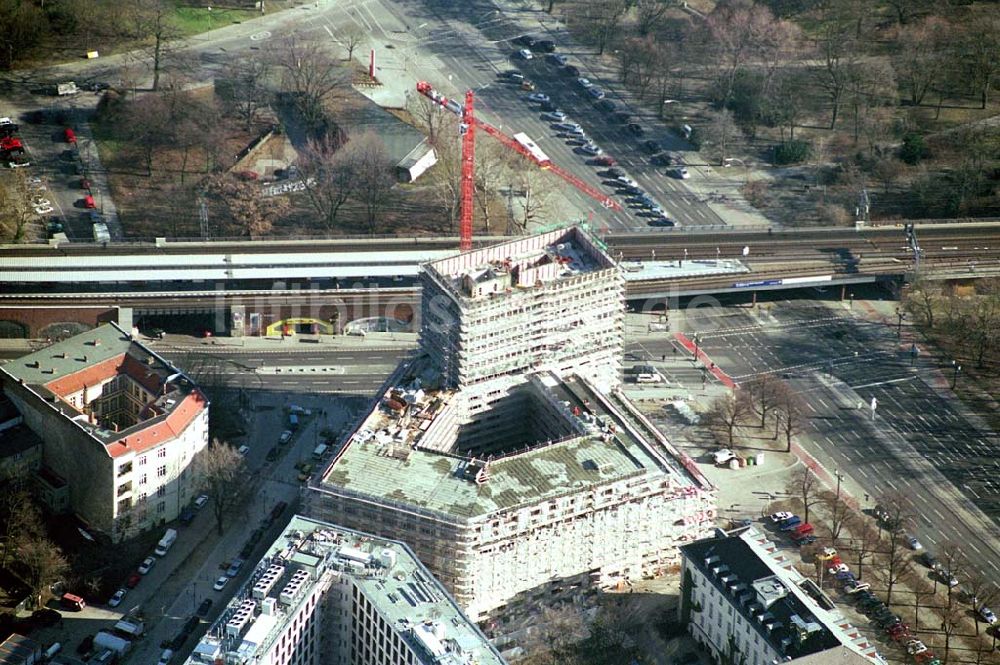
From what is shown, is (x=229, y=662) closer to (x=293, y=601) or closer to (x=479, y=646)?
(x=293, y=601)

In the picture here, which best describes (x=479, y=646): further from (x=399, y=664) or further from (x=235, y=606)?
(x=235, y=606)

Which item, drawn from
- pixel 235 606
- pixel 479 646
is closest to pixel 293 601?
pixel 235 606

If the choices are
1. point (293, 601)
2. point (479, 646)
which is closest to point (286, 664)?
point (293, 601)

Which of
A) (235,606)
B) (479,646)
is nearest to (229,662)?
(235,606)

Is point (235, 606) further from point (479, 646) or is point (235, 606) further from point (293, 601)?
point (479, 646)

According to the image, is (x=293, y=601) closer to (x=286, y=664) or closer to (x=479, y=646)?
(x=286, y=664)

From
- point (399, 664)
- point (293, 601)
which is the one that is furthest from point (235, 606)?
point (399, 664)
